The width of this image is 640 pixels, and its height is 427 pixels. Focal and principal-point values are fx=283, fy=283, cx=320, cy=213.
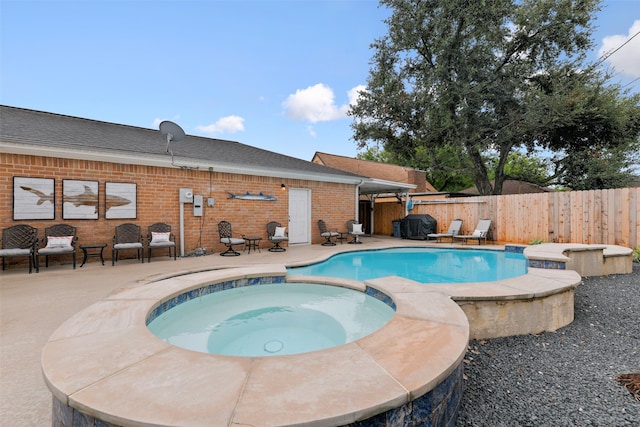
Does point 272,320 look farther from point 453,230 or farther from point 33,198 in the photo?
point 453,230

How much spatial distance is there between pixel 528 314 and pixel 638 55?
14.3m

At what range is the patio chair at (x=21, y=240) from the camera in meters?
5.33

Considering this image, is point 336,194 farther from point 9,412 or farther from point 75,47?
point 9,412

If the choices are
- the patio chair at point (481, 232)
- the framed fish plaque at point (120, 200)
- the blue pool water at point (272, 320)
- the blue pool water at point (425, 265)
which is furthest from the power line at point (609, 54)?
the framed fish plaque at point (120, 200)

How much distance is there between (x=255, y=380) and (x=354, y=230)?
9.13 metres

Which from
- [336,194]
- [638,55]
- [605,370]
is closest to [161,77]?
[336,194]

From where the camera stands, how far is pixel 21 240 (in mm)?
5605

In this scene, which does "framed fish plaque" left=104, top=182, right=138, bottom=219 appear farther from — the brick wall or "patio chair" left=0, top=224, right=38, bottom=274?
"patio chair" left=0, top=224, right=38, bottom=274

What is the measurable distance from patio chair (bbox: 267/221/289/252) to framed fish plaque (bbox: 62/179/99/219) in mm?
4274

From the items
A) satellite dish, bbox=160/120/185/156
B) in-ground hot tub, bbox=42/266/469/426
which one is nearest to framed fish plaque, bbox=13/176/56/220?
satellite dish, bbox=160/120/185/156

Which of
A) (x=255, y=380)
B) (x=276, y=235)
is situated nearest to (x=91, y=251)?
(x=276, y=235)

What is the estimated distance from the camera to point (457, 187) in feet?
93.6

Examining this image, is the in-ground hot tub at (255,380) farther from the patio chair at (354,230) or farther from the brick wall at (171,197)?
the patio chair at (354,230)

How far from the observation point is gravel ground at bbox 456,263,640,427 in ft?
6.15
